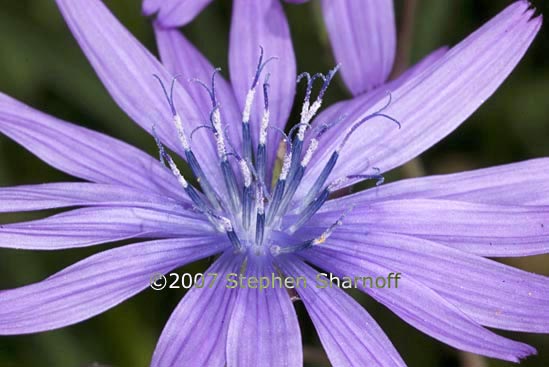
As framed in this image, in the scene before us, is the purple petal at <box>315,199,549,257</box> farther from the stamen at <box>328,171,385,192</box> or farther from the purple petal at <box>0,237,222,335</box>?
the purple petal at <box>0,237,222,335</box>

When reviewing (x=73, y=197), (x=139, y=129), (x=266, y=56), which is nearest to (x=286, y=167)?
(x=266, y=56)

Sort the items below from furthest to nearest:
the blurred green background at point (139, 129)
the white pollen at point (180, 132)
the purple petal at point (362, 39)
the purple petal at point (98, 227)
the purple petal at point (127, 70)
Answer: the blurred green background at point (139, 129) → the purple petal at point (362, 39) → the purple petal at point (127, 70) → the white pollen at point (180, 132) → the purple petal at point (98, 227)

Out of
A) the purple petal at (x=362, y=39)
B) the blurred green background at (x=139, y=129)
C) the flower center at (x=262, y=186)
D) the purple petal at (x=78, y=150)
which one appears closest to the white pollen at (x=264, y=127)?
the flower center at (x=262, y=186)

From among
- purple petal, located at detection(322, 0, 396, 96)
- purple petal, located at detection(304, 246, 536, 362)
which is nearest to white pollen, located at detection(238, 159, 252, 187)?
purple petal, located at detection(304, 246, 536, 362)

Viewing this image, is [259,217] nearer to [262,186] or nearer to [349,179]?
[262,186]

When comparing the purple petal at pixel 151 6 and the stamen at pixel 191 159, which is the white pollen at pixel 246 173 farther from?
the purple petal at pixel 151 6
